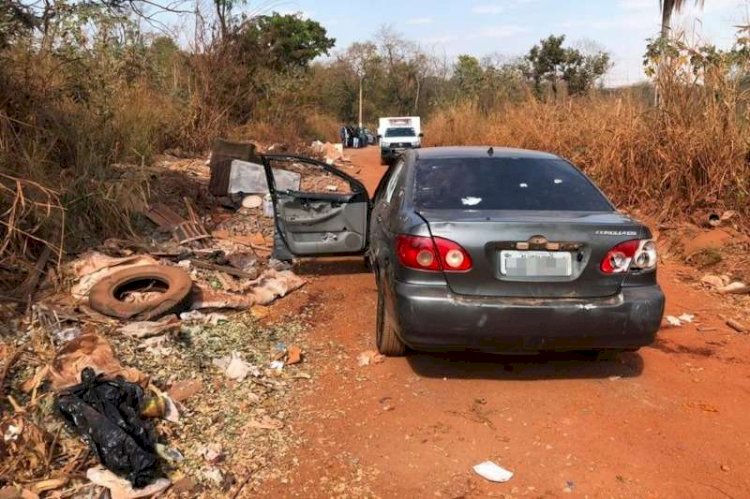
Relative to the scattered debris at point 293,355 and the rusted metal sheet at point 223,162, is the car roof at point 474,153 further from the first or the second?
the rusted metal sheet at point 223,162

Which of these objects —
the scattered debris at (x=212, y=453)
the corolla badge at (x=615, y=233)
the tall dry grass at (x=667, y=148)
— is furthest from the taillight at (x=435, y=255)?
the tall dry grass at (x=667, y=148)

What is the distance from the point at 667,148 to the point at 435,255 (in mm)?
6566

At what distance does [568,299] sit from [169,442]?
7.89ft

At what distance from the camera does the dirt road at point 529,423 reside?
3.03m

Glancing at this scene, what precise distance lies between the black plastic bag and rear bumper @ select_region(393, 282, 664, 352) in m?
1.57

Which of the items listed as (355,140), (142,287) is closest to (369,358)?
(142,287)

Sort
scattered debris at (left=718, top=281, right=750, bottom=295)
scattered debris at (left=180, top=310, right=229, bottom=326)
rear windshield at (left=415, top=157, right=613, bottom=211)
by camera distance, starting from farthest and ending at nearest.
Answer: scattered debris at (left=718, top=281, right=750, bottom=295) → scattered debris at (left=180, top=310, right=229, bottom=326) → rear windshield at (left=415, top=157, right=613, bottom=211)

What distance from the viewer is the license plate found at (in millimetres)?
3631

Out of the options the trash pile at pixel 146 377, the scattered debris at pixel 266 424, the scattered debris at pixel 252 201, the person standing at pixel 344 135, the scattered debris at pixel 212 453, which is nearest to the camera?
the trash pile at pixel 146 377

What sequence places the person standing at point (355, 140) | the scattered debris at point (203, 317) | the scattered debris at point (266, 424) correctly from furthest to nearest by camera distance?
1. the person standing at point (355, 140)
2. the scattered debris at point (203, 317)
3. the scattered debris at point (266, 424)

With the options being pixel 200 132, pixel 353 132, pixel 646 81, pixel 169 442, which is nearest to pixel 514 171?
pixel 169 442

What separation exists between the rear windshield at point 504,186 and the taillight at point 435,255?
1.33 ft

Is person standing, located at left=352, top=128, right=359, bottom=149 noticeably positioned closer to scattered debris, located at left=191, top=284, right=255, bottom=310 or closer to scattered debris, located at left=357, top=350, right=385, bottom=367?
scattered debris, located at left=191, top=284, right=255, bottom=310

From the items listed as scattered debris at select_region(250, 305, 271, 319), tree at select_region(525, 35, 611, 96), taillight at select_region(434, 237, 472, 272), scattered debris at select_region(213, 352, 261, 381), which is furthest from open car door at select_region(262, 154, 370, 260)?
tree at select_region(525, 35, 611, 96)
